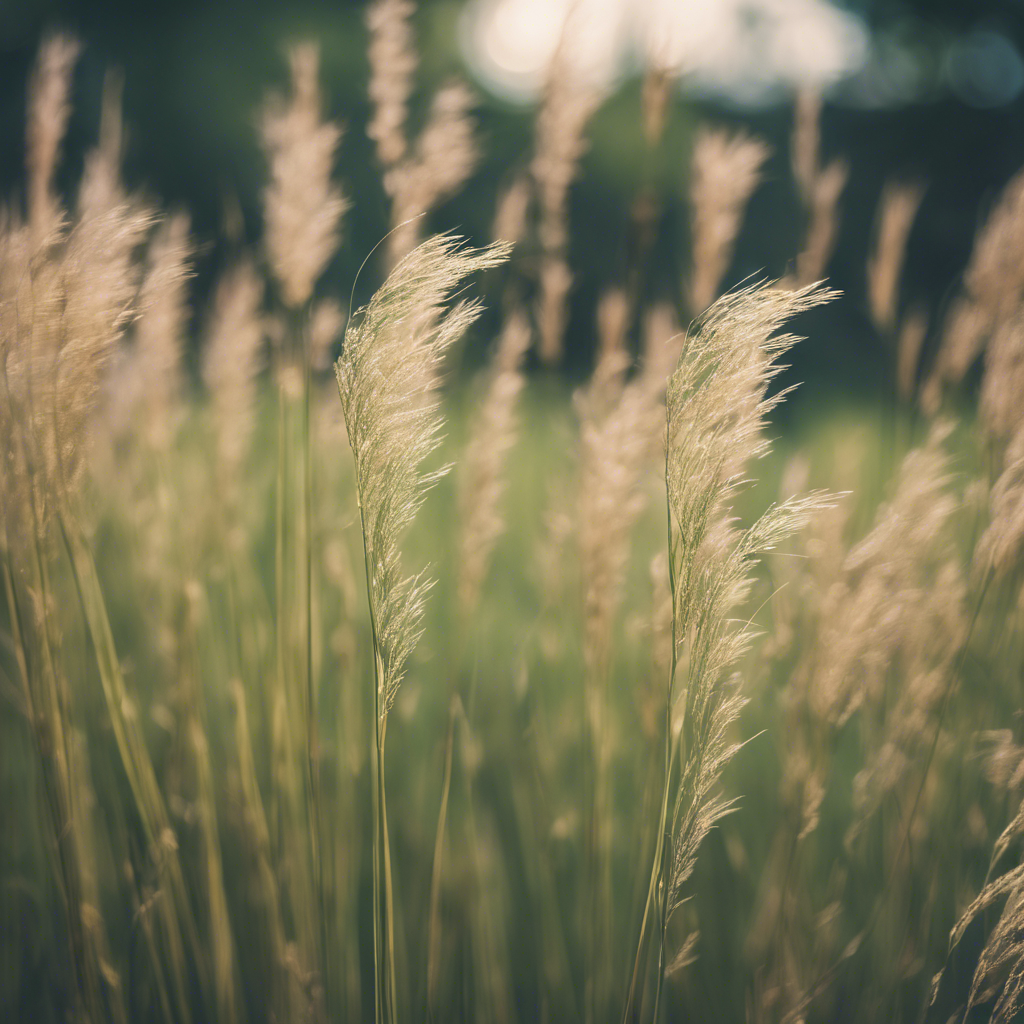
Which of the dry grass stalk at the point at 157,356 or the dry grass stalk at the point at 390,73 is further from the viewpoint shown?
the dry grass stalk at the point at 157,356

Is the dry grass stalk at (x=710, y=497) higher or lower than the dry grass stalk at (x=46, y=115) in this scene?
lower

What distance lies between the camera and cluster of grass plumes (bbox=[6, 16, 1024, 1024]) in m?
0.83

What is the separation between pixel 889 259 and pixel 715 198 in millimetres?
695

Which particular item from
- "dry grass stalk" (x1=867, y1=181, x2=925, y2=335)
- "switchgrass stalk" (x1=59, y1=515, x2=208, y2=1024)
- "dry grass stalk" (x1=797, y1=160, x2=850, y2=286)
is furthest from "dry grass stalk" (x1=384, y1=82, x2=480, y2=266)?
"dry grass stalk" (x1=867, y1=181, x2=925, y2=335)

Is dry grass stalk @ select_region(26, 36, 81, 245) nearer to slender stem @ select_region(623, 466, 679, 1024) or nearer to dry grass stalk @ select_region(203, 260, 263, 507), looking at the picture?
dry grass stalk @ select_region(203, 260, 263, 507)

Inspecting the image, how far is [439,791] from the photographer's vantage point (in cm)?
148

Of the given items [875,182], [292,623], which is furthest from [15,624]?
[875,182]

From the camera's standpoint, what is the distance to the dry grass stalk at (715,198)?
1281mm

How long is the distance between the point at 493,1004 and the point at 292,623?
68 centimetres

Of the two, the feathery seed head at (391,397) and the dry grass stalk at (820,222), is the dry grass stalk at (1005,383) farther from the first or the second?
the feathery seed head at (391,397)

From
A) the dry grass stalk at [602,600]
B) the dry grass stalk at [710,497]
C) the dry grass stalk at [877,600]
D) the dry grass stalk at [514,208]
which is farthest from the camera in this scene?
the dry grass stalk at [514,208]

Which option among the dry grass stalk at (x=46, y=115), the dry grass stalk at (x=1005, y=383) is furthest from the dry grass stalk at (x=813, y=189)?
the dry grass stalk at (x=46, y=115)

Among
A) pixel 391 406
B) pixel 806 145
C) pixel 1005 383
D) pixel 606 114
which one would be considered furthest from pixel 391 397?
pixel 606 114

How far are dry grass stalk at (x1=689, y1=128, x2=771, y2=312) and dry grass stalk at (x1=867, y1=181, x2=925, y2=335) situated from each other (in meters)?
0.51
